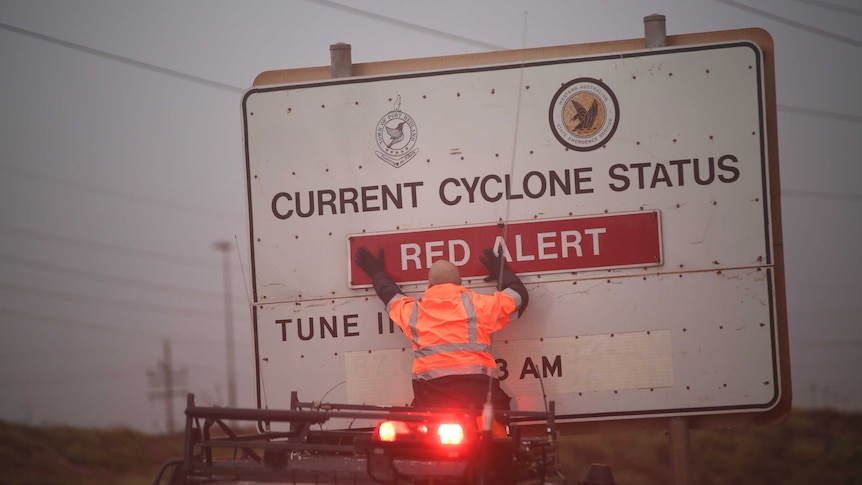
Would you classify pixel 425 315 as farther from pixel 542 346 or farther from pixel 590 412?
pixel 590 412

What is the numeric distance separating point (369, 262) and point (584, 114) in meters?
1.98

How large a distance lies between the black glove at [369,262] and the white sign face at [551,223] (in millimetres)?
85

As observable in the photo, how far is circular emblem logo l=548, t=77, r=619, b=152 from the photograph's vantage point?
7.68 m

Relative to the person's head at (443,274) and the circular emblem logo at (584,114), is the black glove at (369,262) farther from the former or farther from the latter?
the circular emblem logo at (584,114)

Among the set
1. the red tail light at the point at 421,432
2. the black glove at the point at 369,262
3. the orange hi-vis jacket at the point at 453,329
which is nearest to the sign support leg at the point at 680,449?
the orange hi-vis jacket at the point at 453,329

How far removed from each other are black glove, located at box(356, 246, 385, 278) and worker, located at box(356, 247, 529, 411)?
0.49 meters

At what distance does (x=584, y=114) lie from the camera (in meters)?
7.69

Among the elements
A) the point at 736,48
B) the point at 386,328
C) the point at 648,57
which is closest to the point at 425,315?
the point at 386,328

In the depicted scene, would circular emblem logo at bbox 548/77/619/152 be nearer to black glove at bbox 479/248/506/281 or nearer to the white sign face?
the white sign face

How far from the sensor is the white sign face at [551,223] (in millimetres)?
7539

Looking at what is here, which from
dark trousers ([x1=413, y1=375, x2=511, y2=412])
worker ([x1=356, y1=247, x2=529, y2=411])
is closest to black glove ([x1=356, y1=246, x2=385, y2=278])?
worker ([x1=356, y1=247, x2=529, y2=411])

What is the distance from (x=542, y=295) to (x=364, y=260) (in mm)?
1380

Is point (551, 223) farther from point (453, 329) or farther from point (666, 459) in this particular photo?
point (666, 459)

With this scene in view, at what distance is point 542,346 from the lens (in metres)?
7.62
